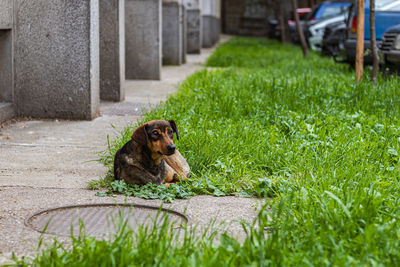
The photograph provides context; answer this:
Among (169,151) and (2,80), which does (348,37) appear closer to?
(2,80)

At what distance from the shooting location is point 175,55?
16938mm

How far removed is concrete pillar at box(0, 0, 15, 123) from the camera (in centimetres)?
759

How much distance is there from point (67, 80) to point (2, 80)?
78 centimetres

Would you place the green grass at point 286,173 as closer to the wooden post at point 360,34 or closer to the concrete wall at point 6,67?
the wooden post at point 360,34

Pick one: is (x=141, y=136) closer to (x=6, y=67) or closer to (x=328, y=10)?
(x=6, y=67)

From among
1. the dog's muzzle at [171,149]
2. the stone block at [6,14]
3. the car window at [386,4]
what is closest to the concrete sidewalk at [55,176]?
the dog's muzzle at [171,149]

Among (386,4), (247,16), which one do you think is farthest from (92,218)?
(247,16)

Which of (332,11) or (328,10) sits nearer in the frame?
(332,11)

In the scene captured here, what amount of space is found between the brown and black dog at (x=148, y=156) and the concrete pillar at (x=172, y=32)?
11676mm

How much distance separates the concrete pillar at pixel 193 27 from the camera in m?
21.8

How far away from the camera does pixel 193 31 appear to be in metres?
22.3

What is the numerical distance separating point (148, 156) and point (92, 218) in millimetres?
870

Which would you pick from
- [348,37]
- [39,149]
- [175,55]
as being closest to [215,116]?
[39,149]

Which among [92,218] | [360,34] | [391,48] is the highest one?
[360,34]
